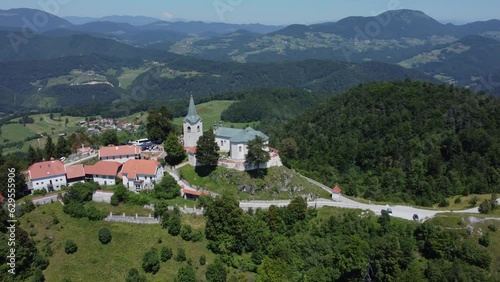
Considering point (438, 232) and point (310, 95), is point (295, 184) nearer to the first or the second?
point (438, 232)

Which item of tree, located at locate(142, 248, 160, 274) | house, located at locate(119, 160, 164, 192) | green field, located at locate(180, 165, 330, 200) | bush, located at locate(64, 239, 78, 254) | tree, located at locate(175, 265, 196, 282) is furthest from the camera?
green field, located at locate(180, 165, 330, 200)

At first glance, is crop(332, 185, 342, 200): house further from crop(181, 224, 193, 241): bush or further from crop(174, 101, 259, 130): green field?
crop(174, 101, 259, 130): green field

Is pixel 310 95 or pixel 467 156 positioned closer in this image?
pixel 467 156

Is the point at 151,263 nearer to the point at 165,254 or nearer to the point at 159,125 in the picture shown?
the point at 165,254

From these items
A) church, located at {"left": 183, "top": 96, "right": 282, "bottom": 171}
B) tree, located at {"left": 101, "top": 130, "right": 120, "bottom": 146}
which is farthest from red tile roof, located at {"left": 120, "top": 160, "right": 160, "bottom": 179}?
tree, located at {"left": 101, "top": 130, "right": 120, "bottom": 146}

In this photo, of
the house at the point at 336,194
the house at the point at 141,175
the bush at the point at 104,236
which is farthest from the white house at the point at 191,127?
the house at the point at 336,194

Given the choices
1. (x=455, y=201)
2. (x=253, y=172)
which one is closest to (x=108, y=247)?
(x=253, y=172)
